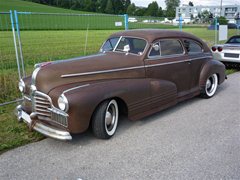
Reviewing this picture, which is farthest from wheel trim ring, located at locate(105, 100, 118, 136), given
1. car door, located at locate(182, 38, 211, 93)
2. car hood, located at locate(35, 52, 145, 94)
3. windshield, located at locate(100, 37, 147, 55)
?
car door, located at locate(182, 38, 211, 93)

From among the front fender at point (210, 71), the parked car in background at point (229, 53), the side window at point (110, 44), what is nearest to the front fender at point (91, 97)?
the side window at point (110, 44)

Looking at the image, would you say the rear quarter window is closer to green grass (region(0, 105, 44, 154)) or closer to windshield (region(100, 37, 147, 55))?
windshield (region(100, 37, 147, 55))

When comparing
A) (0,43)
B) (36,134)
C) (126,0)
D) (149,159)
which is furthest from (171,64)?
(126,0)

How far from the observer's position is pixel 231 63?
9008 mm

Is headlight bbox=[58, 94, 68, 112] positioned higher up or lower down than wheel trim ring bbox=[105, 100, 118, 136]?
higher up

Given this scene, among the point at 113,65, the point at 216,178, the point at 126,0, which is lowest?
the point at 216,178

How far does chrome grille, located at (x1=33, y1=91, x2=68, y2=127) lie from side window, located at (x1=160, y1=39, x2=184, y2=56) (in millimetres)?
2401

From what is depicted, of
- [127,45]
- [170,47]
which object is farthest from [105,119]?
[170,47]

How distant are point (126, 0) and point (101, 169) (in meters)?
125

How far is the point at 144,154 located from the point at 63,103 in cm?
132

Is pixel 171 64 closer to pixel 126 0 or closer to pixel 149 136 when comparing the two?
pixel 149 136

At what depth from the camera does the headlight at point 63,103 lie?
327 centimetres

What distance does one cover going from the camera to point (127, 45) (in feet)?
15.5

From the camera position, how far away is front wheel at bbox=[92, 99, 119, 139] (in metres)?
3.64
